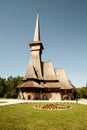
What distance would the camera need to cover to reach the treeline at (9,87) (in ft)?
226

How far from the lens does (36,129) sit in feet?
31.1

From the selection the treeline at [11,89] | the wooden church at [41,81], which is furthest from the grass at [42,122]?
the treeline at [11,89]

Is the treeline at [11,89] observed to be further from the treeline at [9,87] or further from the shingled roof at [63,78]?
the shingled roof at [63,78]

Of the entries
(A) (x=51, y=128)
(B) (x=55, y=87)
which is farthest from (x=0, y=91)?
(A) (x=51, y=128)

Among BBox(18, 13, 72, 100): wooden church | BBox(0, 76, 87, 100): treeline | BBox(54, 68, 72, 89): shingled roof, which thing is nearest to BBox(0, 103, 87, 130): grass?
BBox(18, 13, 72, 100): wooden church

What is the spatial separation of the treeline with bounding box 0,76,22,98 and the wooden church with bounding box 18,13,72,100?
1008 inches

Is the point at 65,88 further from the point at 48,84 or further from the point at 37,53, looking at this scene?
the point at 37,53

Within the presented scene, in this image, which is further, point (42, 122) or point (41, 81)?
point (41, 81)

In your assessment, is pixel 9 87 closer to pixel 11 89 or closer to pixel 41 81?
pixel 11 89

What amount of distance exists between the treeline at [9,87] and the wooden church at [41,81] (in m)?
25.6

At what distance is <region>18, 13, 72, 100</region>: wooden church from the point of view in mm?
41781

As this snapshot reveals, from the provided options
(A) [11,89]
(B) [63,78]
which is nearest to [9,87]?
(A) [11,89]

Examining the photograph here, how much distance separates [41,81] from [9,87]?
31.7m

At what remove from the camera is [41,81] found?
46219 millimetres
